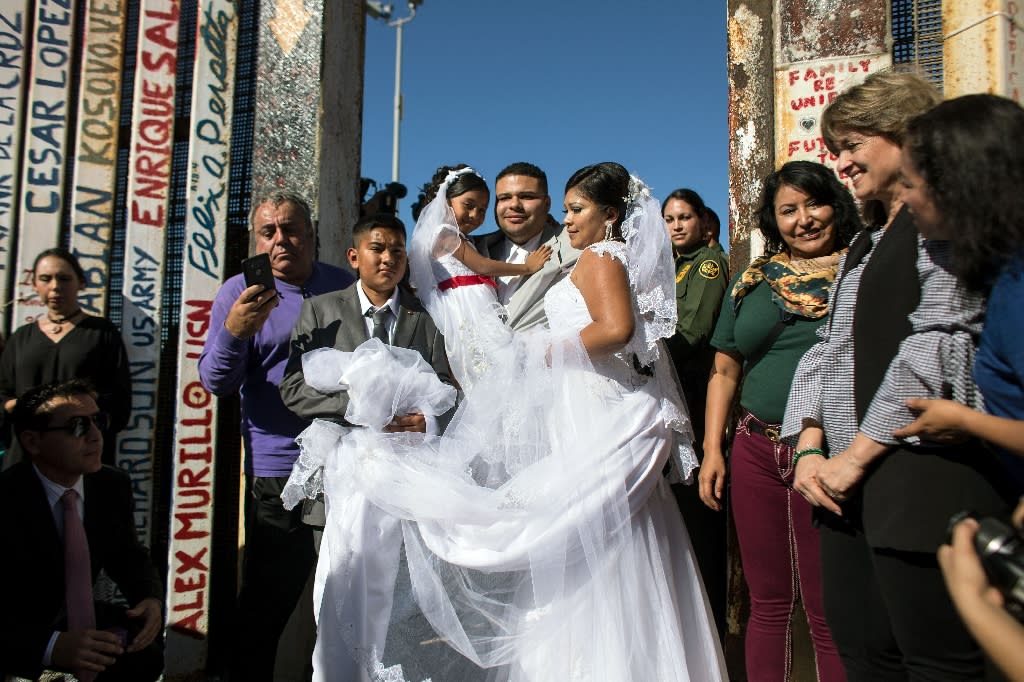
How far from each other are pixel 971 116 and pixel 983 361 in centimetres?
46

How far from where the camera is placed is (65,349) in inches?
147

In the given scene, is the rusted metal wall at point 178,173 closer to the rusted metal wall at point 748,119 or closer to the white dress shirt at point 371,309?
the white dress shirt at point 371,309

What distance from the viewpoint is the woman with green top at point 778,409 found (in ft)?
7.95

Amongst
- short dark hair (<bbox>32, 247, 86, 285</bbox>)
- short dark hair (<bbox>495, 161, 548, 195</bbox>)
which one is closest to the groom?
short dark hair (<bbox>495, 161, 548, 195</bbox>)

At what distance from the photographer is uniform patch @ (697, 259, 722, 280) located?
3.28 m

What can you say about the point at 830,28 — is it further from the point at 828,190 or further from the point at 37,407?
the point at 37,407

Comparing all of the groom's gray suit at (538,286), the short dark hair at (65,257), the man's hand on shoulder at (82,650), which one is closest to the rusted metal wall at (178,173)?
the short dark hair at (65,257)

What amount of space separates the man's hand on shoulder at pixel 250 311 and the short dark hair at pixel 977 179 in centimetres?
225

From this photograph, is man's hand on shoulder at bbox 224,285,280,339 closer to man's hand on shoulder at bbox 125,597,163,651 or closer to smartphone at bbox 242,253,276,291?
smartphone at bbox 242,253,276,291

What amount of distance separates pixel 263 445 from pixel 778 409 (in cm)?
194

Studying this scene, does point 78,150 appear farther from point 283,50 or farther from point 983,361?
point 983,361

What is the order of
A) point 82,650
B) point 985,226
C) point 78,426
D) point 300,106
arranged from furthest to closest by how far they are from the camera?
1. point 300,106
2. point 78,426
3. point 82,650
4. point 985,226

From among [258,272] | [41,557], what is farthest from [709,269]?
[41,557]

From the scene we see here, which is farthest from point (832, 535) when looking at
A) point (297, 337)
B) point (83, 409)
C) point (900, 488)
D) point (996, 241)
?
point (83, 409)
